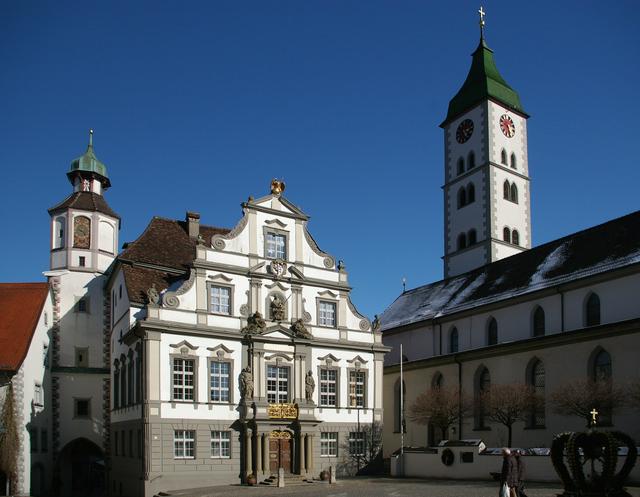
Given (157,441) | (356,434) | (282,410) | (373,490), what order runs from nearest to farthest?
(373,490) → (157,441) → (282,410) → (356,434)

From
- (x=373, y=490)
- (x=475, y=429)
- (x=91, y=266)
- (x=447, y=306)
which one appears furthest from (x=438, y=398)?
(x=91, y=266)

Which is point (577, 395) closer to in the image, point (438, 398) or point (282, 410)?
point (438, 398)

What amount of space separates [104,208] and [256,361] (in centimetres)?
1579

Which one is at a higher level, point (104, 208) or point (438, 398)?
point (104, 208)

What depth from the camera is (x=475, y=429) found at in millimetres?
41062

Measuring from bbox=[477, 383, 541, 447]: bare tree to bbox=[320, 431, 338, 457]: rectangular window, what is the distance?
7.64 m

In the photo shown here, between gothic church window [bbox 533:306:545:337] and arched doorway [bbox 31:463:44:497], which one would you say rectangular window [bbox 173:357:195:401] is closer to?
arched doorway [bbox 31:463:44:497]

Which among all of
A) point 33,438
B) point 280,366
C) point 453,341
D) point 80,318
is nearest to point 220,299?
point 280,366

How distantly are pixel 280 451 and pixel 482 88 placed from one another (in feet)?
111

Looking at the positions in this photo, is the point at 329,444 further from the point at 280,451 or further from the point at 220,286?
the point at 220,286

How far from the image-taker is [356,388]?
3997cm

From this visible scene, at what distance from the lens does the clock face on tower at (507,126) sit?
2270 inches

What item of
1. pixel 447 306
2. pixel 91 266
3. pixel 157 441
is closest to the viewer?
pixel 157 441

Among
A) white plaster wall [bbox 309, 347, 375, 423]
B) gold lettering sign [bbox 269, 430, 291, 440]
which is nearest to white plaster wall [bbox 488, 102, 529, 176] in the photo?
white plaster wall [bbox 309, 347, 375, 423]
